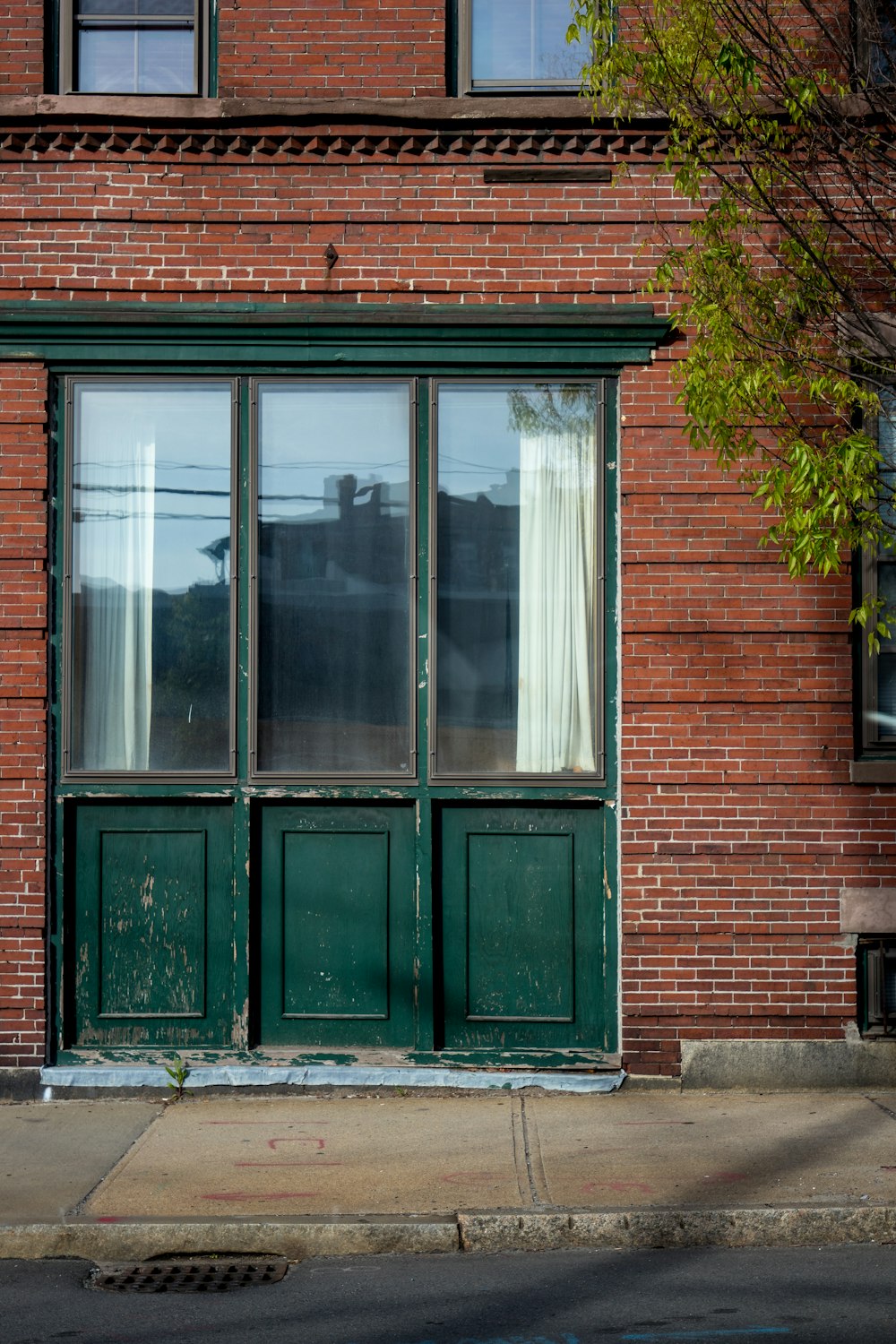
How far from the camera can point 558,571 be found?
8.72 meters

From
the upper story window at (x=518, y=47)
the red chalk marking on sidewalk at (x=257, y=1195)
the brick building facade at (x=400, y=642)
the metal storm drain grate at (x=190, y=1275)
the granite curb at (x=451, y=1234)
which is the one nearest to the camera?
the metal storm drain grate at (x=190, y=1275)

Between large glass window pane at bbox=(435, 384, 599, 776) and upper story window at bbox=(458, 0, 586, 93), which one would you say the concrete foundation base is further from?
upper story window at bbox=(458, 0, 586, 93)

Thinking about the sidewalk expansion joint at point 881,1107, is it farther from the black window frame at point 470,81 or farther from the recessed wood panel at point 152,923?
the black window frame at point 470,81

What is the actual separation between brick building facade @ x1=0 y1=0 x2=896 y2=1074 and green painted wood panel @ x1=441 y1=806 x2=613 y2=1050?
21 mm

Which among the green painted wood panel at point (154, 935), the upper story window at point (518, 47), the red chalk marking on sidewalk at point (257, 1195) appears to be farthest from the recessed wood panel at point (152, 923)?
the upper story window at point (518, 47)

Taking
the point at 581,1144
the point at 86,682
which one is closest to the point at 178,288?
the point at 86,682

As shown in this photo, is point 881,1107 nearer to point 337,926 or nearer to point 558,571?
point 337,926

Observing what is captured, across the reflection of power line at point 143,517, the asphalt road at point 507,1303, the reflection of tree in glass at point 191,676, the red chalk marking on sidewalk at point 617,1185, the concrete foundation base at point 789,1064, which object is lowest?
the asphalt road at point 507,1303

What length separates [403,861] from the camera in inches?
338

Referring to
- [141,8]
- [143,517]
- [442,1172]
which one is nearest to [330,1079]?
[442,1172]

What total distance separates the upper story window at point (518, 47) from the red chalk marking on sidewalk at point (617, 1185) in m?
6.23

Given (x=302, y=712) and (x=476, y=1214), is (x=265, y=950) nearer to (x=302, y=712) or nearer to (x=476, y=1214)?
(x=302, y=712)

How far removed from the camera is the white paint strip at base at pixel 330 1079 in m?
8.34

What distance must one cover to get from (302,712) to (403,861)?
107 centimetres
